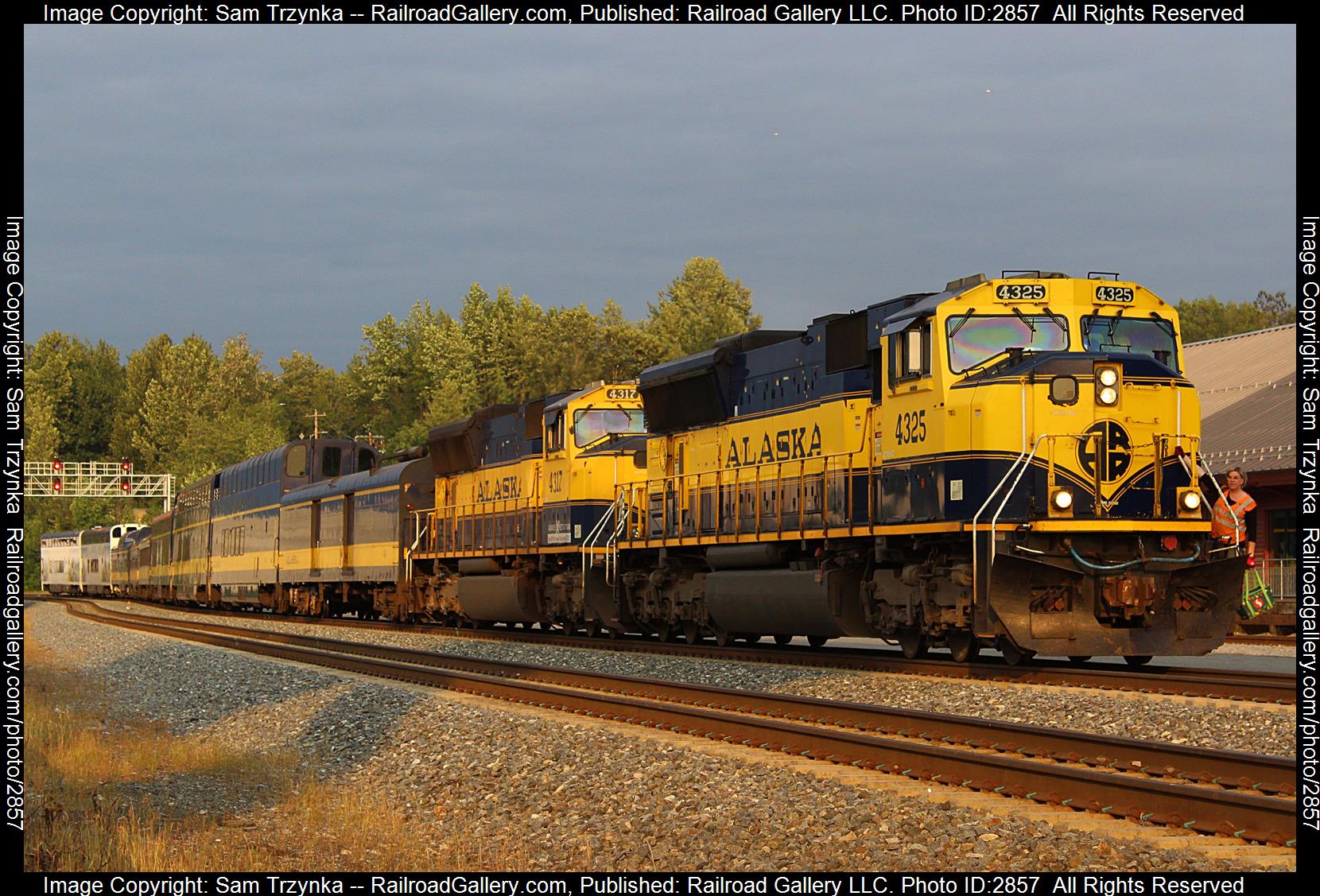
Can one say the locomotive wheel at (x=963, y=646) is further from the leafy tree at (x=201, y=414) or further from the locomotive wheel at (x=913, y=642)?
the leafy tree at (x=201, y=414)

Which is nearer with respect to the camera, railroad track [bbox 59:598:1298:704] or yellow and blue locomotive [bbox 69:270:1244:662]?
railroad track [bbox 59:598:1298:704]

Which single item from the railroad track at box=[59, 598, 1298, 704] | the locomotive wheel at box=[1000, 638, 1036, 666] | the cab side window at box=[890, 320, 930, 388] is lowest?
the railroad track at box=[59, 598, 1298, 704]

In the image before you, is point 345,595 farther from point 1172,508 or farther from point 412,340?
point 412,340

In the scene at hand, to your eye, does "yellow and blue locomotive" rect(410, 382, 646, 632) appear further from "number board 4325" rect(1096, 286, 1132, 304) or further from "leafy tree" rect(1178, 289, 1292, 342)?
"leafy tree" rect(1178, 289, 1292, 342)

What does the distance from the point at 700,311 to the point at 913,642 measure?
2950 inches

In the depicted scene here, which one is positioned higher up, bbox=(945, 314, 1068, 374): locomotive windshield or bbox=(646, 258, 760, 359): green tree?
bbox=(646, 258, 760, 359): green tree

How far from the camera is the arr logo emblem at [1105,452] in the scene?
608 inches

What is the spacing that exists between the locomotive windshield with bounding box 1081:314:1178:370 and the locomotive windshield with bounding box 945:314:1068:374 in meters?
0.29

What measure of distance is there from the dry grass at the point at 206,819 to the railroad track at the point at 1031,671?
7324 mm

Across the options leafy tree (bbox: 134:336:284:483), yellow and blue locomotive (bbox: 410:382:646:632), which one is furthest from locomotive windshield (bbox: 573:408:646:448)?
leafy tree (bbox: 134:336:284:483)

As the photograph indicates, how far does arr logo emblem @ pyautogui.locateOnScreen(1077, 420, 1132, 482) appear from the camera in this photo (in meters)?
15.4

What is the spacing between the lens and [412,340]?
106 metres

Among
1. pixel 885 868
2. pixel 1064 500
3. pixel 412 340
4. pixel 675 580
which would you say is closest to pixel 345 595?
pixel 675 580

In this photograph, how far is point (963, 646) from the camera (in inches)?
667
